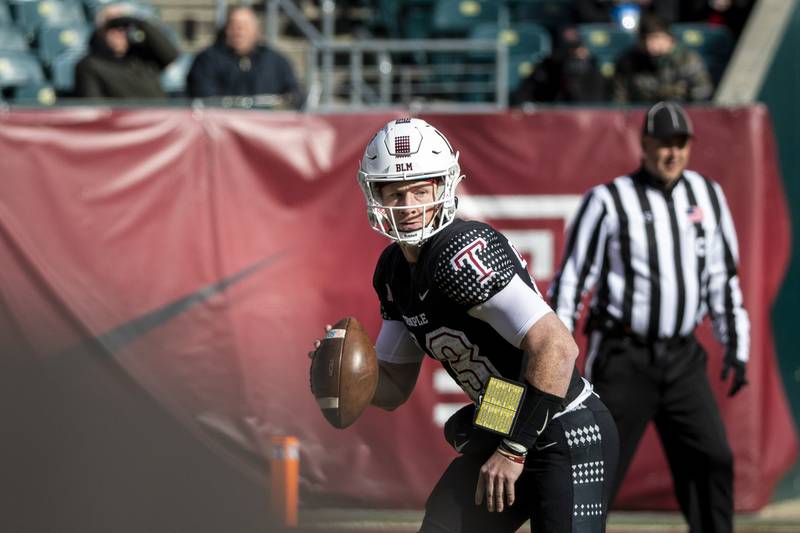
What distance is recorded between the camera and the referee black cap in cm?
525

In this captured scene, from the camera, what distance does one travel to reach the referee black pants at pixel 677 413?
5.19 m

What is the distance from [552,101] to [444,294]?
537 centimetres

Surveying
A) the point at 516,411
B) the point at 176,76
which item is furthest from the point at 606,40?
the point at 516,411

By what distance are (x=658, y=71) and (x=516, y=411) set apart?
15.0 ft

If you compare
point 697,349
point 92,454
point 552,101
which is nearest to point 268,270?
point 92,454

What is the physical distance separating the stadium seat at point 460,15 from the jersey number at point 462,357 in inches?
274

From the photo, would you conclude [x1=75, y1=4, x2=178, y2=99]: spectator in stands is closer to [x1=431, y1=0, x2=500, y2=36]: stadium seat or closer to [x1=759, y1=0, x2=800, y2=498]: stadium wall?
[x1=431, y1=0, x2=500, y2=36]: stadium seat

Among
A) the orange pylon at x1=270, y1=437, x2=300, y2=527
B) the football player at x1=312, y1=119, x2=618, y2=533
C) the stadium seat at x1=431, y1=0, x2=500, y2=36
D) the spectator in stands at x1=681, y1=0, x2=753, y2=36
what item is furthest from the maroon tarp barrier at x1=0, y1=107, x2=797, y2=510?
the stadium seat at x1=431, y1=0, x2=500, y2=36

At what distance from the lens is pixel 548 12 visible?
10484 mm

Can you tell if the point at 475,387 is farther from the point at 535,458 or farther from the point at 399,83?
the point at 399,83

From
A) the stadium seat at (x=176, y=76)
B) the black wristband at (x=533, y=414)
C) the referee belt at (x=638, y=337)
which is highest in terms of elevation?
the stadium seat at (x=176, y=76)

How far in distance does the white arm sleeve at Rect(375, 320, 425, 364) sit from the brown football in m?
0.19

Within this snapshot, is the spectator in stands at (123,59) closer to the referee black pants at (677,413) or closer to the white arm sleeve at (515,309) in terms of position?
the referee black pants at (677,413)

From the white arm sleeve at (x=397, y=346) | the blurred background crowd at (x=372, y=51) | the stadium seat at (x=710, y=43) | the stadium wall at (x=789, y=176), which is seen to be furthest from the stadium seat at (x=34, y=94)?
the white arm sleeve at (x=397, y=346)
